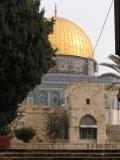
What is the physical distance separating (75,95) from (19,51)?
2115 cm

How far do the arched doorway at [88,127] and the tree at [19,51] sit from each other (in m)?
20.0

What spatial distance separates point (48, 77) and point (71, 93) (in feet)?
40.8

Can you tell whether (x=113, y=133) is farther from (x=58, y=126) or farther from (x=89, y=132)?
(x=58, y=126)

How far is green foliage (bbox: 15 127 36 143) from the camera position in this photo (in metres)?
34.7

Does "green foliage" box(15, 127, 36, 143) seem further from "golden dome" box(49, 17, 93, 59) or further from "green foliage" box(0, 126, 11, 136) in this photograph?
"golden dome" box(49, 17, 93, 59)

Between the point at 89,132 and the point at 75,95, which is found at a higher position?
the point at 75,95

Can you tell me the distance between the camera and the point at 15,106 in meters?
20.3

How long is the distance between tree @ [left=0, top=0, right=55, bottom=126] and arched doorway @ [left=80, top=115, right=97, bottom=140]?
20.0m

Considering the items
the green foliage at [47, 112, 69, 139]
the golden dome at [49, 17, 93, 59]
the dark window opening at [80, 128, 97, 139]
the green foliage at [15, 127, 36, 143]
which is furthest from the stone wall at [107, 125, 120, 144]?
the golden dome at [49, 17, 93, 59]

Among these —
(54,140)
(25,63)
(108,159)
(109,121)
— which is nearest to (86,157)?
(108,159)

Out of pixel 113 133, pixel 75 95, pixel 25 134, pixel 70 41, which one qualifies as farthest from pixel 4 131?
pixel 70 41

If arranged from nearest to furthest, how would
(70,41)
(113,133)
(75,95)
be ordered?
(75,95) < (113,133) < (70,41)

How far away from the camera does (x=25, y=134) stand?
116 feet

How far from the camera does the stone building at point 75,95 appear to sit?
3988 centimetres
